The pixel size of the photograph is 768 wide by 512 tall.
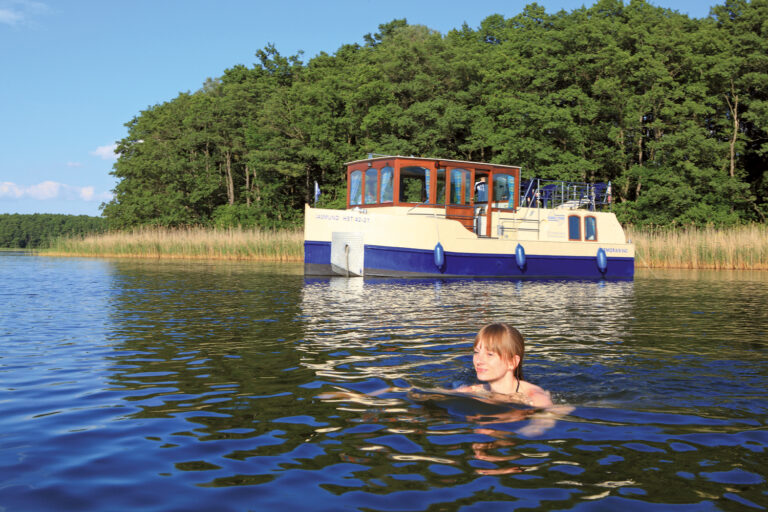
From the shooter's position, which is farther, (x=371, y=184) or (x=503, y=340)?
(x=371, y=184)

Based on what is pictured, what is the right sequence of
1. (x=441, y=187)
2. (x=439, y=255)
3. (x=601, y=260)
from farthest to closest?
(x=601, y=260) < (x=441, y=187) < (x=439, y=255)

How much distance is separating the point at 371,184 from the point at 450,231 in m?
3.09

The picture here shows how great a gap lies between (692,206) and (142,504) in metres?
39.3

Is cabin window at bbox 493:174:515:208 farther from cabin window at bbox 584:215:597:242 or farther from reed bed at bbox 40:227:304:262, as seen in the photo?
reed bed at bbox 40:227:304:262

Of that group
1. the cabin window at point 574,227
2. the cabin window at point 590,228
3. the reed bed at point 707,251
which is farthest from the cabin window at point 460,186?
the reed bed at point 707,251

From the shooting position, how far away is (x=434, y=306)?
11648 millimetres

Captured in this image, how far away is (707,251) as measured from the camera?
25672mm

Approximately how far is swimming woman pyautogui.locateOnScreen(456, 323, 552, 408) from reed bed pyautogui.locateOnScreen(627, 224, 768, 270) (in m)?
23.5

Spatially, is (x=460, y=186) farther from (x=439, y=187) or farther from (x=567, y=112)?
(x=567, y=112)

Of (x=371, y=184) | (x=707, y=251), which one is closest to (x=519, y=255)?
(x=371, y=184)

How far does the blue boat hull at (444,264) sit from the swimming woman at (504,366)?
47.7ft

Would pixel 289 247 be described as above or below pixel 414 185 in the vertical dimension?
below

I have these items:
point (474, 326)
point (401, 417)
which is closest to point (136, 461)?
point (401, 417)

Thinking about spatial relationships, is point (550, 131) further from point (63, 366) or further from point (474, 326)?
point (63, 366)
